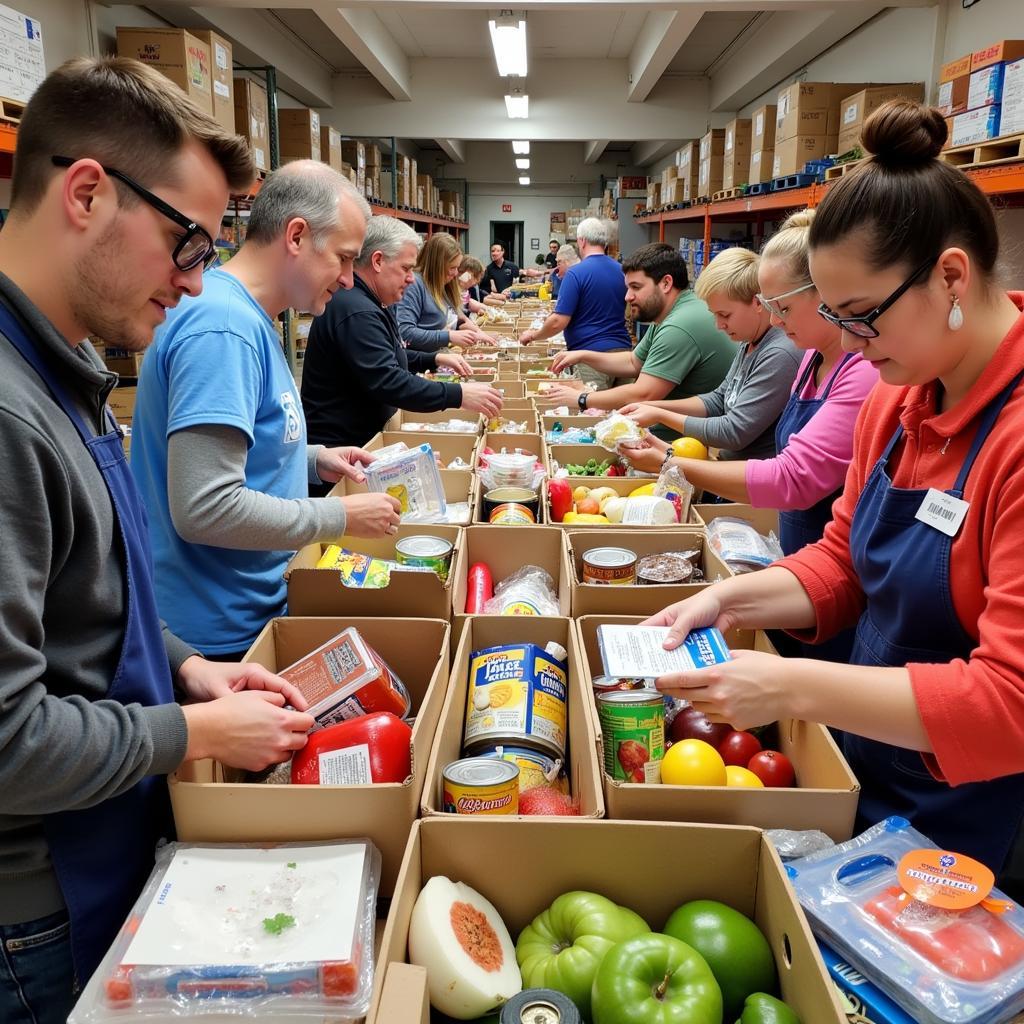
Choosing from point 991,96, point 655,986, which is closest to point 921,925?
point 655,986

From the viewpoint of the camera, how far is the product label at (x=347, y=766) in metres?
1.25

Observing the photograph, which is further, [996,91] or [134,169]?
[996,91]

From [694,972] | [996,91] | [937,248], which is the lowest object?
[694,972]

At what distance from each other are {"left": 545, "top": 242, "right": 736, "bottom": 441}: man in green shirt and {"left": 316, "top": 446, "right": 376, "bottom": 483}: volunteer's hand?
1.83 meters

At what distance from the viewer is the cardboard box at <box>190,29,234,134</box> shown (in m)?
5.52

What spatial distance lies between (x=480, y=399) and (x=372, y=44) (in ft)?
24.1

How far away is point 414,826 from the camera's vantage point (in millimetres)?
1155

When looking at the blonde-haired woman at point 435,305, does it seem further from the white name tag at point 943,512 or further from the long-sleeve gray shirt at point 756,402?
the white name tag at point 943,512

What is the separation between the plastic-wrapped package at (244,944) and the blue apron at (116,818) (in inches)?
3.2

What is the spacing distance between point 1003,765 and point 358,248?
5.70 feet

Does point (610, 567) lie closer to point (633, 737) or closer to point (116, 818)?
point (633, 737)

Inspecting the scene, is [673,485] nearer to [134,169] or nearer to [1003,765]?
[1003,765]

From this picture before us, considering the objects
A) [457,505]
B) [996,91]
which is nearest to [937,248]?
[457,505]

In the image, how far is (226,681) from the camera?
1.37m
